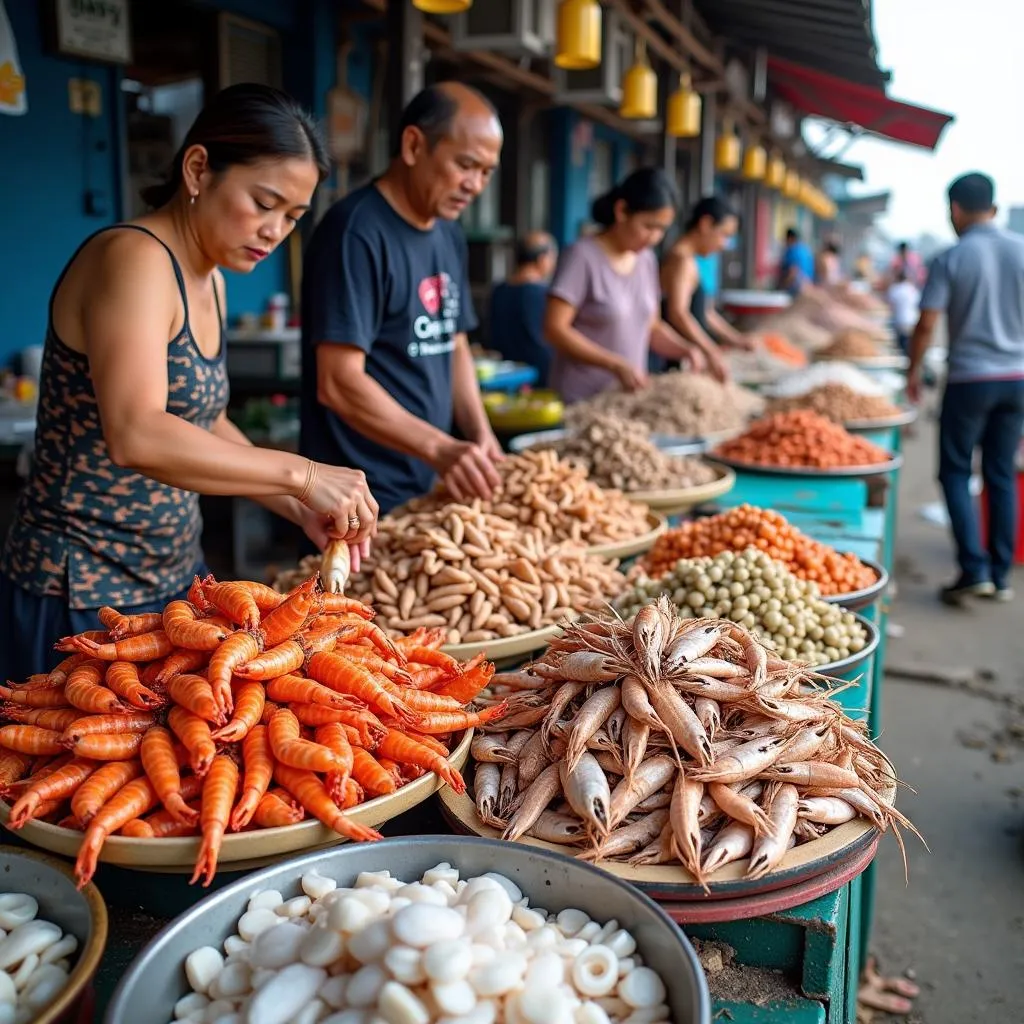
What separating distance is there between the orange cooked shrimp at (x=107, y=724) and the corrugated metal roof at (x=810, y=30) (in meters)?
7.86

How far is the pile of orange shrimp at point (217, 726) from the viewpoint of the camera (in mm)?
1267

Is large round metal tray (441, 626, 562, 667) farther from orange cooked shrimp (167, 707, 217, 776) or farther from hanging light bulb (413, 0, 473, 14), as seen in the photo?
hanging light bulb (413, 0, 473, 14)

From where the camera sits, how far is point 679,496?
3297 mm

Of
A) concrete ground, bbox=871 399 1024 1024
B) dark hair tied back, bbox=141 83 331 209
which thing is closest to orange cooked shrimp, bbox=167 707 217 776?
dark hair tied back, bbox=141 83 331 209

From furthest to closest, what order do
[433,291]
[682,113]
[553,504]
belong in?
[682,113]
[433,291]
[553,504]

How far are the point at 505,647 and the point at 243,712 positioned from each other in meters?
0.73

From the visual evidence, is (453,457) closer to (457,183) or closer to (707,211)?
(457,183)

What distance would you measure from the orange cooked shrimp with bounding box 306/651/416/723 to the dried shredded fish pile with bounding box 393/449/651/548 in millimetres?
1070

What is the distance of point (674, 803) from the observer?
4.52ft

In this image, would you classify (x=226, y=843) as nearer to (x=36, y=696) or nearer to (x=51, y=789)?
(x=51, y=789)

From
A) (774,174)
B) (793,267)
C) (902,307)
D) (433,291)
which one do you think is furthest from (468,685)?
(793,267)

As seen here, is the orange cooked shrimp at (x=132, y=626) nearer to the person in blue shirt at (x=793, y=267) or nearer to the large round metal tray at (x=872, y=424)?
the large round metal tray at (x=872, y=424)

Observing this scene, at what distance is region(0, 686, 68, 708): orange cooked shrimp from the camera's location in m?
1.47

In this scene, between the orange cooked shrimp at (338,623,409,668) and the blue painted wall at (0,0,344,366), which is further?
the blue painted wall at (0,0,344,366)
